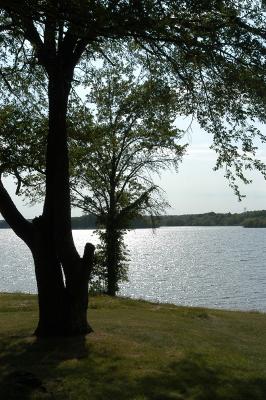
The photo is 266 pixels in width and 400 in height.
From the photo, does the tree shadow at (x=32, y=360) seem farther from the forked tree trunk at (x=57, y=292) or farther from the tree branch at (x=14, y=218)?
the tree branch at (x=14, y=218)

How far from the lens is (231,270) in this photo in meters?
58.3

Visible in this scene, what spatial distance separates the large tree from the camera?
9.88 metres

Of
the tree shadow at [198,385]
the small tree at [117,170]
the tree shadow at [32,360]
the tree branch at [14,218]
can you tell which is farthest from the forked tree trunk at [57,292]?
the small tree at [117,170]

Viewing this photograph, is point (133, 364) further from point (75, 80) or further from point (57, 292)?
point (75, 80)

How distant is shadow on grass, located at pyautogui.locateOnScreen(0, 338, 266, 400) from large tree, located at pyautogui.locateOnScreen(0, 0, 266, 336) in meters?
1.79

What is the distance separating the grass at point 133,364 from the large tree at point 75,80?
1.22 meters

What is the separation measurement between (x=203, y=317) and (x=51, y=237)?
9.84m

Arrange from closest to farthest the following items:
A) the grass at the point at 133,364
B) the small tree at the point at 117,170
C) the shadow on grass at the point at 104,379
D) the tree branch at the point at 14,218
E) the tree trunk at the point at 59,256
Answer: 1. the shadow on grass at the point at 104,379
2. the grass at the point at 133,364
3. the tree trunk at the point at 59,256
4. the tree branch at the point at 14,218
5. the small tree at the point at 117,170

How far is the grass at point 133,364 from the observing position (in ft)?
28.2

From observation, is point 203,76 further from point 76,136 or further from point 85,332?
point 76,136

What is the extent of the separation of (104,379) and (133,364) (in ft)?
3.58

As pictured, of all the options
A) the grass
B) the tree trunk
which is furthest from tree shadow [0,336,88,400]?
the tree trunk

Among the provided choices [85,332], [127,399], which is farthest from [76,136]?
[127,399]

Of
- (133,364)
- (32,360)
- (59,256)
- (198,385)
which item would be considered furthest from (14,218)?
(198,385)
